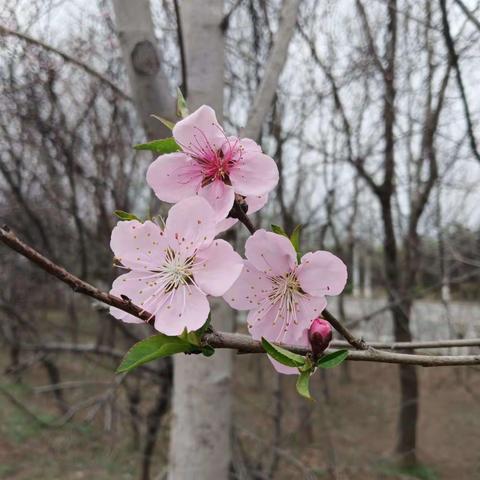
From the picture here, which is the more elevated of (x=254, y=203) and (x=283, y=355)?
(x=254, y=203)

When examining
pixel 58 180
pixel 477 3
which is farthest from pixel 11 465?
pixel 477 3

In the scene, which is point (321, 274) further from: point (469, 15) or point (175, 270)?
point (469, 15)

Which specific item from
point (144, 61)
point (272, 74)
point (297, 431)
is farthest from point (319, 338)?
point (297, 431)

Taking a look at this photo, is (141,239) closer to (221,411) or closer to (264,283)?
(264,283)

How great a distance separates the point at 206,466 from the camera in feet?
5.99

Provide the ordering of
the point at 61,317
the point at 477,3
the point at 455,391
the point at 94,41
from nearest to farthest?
the point at 477,3 < the point at 94,41 < the point at 455,391 < the point at 61,317

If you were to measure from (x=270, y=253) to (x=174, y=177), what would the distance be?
151 mm

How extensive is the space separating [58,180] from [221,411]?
2720 mm

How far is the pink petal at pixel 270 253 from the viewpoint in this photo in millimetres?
636

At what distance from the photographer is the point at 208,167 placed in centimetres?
67

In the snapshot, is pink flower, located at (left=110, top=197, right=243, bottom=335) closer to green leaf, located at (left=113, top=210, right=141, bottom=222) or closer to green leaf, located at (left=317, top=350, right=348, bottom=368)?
green leaf, located at (left=113, top=210, right=141, bottom=222)

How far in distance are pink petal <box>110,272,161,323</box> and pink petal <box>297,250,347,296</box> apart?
18cm

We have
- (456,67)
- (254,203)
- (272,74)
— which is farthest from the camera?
A: (456,67)

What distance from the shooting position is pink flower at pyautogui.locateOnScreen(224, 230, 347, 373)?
650mm
